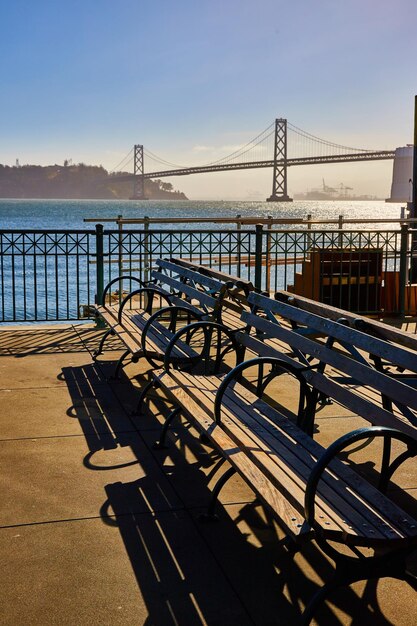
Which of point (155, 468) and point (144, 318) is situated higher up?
point (144, 318)

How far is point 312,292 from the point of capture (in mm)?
9336

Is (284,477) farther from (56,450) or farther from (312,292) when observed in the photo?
(312,292)

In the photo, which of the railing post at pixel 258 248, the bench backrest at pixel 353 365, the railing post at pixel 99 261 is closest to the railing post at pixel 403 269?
the railing post at pixel 258 248

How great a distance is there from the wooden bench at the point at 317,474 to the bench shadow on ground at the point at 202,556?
0.13m

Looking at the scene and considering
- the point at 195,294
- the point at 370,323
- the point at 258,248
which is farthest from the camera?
the point at 258,248

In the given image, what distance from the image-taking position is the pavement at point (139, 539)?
2.70 metres

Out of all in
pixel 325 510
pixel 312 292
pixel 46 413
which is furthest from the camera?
pixel 312 292

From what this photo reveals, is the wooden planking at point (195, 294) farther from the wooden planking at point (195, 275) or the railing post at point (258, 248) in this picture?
the railing post at point (258, 248)

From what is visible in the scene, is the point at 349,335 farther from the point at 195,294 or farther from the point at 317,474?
the point at 195,294

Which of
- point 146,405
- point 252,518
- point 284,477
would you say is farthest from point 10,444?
point 284,477

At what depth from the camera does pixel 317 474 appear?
249 cm

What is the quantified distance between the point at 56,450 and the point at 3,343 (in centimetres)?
328

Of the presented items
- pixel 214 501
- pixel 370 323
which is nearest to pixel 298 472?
pixel 214 501

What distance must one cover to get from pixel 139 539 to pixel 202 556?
287 millimetres
